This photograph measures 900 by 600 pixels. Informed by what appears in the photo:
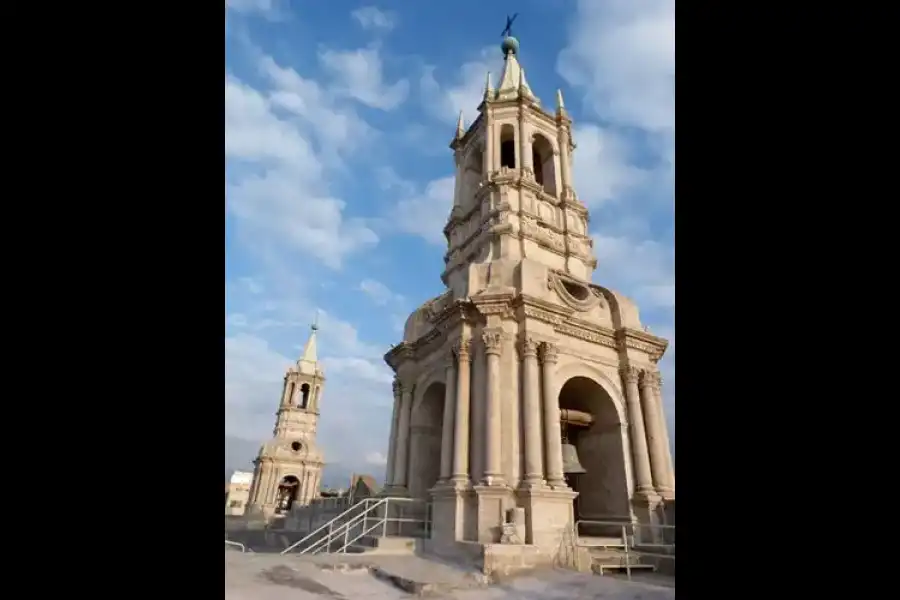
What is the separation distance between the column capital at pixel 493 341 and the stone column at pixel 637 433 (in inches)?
215

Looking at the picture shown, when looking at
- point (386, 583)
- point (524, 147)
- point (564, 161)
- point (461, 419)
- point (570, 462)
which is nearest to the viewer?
point (386, 583)

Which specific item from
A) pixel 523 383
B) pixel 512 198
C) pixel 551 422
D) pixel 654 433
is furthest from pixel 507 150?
pixel 551 422

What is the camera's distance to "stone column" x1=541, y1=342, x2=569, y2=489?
14.5 meters

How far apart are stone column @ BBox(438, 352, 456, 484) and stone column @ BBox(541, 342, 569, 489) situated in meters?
2.86

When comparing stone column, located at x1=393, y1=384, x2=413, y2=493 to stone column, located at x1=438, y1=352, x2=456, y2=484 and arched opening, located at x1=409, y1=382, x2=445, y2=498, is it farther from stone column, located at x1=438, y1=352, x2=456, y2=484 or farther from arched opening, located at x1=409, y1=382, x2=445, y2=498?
stone column, located at x1=438, y1=352, x2=456, y2=484

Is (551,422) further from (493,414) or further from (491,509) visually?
(491,509)

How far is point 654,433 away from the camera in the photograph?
17594mm

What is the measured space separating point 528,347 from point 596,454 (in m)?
5.37

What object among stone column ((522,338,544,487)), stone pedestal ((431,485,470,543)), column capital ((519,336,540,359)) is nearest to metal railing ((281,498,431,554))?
stone pedestal ((431,485,470,543))

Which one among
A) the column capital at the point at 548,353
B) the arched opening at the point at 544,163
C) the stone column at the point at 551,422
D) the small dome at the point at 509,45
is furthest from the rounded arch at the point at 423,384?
the small dome at the point at 509,45

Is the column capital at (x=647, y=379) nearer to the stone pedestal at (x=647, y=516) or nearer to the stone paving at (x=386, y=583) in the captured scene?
the stone pedestal at (x=647, y=516)
